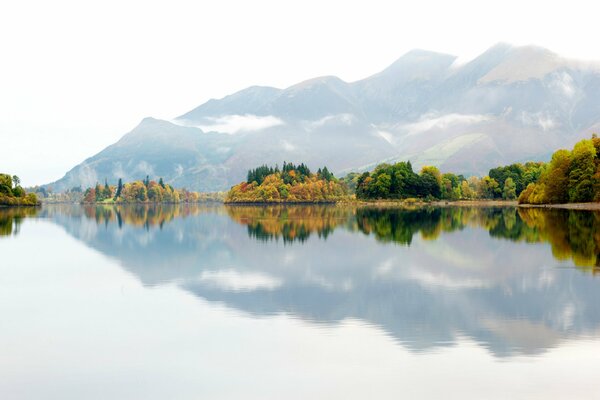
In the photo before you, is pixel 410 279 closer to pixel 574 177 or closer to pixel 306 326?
pixel 306 326

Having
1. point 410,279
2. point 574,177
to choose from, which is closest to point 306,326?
point 410,279

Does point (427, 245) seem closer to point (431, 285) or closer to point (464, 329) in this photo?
point (431, 285)

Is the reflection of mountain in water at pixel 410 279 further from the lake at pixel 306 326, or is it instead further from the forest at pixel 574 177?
the forest at pixel 574 177

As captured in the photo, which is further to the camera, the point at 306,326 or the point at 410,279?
the point at 410,279

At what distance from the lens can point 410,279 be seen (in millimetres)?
38594

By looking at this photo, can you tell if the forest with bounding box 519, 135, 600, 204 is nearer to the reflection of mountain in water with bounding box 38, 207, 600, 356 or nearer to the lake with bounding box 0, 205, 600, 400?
the reflection of mountain in water with bounding box 38, 207, 600, 356

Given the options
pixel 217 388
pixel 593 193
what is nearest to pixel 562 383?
pixel 217 388

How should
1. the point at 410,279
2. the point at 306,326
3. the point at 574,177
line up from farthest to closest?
1. the point at 574,177
2. the point at 410,279
3. the point at 306,326

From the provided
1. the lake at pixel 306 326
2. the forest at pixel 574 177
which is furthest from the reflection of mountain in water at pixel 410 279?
the forest at pixel 574 177

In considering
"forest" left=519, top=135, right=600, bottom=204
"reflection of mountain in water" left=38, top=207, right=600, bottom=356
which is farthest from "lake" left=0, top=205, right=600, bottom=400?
"forest" left=519, top=135, right=600, bottom=204

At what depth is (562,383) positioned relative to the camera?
18.8 m

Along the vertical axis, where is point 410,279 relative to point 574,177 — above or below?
below

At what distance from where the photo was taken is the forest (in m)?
140

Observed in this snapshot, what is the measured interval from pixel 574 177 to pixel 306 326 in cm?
13444
